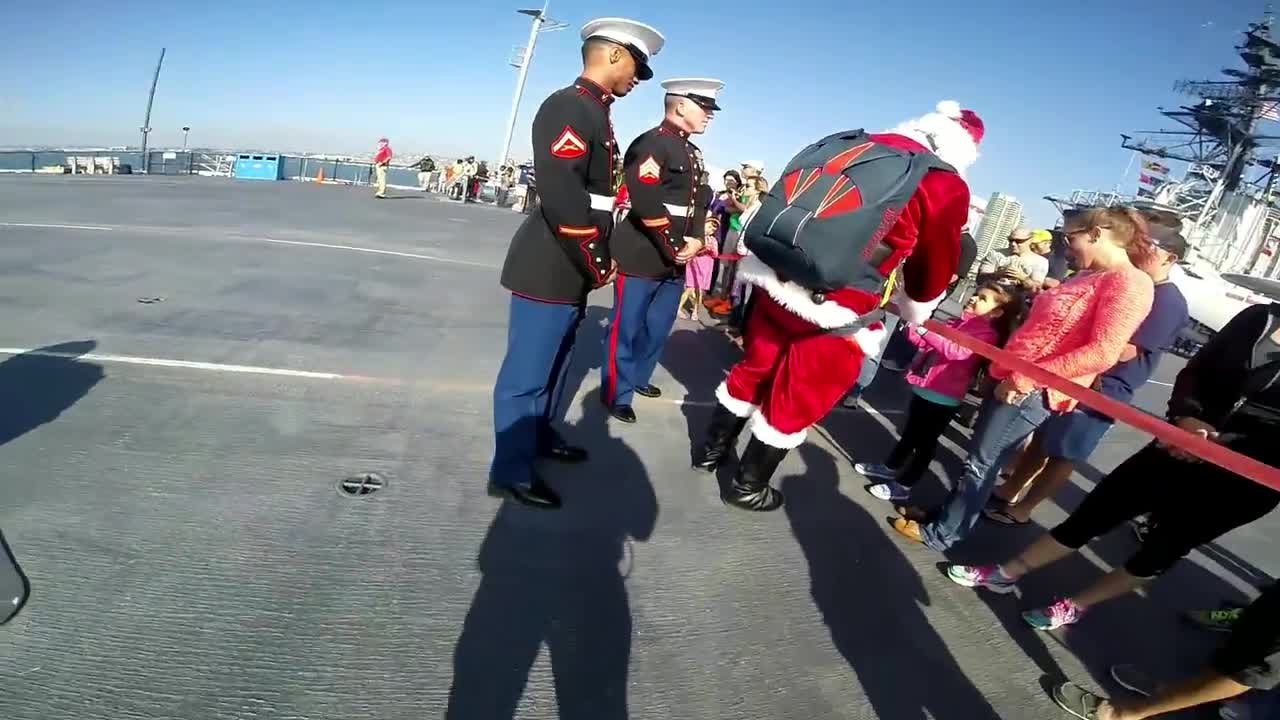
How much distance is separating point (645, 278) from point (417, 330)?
187 centimetres

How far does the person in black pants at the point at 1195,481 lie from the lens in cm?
205

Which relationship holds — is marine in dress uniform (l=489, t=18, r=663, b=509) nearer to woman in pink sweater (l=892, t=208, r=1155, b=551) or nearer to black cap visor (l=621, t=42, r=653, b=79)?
black cap visor (l=621, t=42, r=653, b=79)

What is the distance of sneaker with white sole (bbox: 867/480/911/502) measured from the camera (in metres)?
3.30

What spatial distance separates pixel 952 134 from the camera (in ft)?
7.80

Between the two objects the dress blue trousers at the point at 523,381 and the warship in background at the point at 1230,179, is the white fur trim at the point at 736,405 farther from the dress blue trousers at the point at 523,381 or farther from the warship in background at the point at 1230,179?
the warship in background at the point at 1230,179

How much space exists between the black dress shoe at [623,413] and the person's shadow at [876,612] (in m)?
0.96

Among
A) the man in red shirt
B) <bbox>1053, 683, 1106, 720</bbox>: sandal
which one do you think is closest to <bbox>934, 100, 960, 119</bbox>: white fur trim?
<bbox>1053, 683, 1106, 720</bbox>: sandal

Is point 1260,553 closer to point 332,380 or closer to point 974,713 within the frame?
point 974,713

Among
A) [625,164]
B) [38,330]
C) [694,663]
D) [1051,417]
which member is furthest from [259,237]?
[1051,417]

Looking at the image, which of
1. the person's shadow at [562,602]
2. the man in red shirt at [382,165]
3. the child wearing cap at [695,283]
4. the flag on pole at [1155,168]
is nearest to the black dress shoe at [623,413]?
the person's shadow at [562,602]

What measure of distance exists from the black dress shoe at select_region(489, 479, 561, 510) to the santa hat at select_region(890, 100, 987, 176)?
2047mm

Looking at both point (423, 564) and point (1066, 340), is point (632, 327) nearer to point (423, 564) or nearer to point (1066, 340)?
point (423, 564)

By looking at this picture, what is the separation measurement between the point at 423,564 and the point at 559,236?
1.27 metres

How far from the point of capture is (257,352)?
3.51 meters
